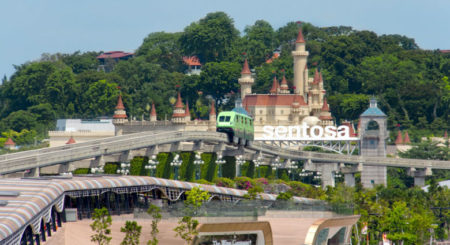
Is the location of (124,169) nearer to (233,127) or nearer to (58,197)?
(233,127)

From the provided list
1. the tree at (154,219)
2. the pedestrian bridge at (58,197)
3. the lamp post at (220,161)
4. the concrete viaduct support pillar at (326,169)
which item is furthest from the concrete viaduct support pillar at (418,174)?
the tree at (154,219)

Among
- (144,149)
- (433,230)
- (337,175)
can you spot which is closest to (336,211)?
(433,230)

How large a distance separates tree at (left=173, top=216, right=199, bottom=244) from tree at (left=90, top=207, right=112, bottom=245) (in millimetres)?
4982

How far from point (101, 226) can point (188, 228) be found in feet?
20.7

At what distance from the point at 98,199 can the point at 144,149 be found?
1825 inches

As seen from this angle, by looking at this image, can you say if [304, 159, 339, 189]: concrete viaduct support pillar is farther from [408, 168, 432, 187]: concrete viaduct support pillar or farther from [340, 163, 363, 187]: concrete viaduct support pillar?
[408, 168, 432, 187]: concrete viaduct support pillar

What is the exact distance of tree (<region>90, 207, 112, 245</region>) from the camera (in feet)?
297

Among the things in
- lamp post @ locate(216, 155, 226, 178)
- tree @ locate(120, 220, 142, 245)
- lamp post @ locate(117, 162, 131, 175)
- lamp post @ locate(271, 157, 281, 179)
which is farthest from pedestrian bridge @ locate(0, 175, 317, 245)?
lamp post @ locate(271, 157, 281, 179)

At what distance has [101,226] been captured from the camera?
90.5 metres

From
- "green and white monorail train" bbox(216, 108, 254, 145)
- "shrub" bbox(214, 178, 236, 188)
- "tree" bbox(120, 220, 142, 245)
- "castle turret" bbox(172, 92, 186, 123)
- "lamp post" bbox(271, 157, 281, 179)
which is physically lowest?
"tree" bbox(120, 220, 142, 245)

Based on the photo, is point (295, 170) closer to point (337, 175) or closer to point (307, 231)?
point (337, 175)

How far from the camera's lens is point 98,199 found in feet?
328

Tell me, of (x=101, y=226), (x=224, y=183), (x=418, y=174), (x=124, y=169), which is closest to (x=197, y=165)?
(x=224, y=183)

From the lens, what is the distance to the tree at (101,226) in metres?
90.4
